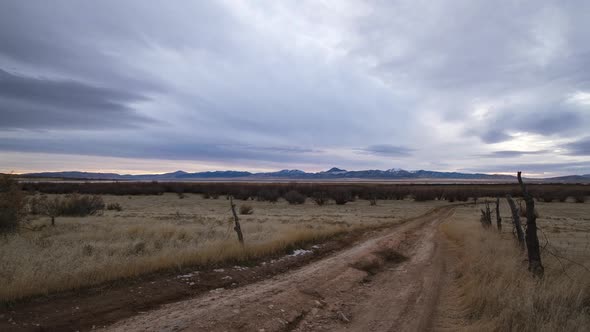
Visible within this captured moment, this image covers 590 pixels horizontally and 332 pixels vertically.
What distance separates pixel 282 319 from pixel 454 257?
8.83 metres

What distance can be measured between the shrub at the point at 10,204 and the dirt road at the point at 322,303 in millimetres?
12756

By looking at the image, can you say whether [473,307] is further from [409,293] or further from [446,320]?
[409,293]

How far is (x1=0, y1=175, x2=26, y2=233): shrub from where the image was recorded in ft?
50.7

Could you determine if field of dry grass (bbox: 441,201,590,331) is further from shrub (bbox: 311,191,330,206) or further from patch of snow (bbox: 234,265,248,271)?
shrub (bbox: 311,191,330,206)

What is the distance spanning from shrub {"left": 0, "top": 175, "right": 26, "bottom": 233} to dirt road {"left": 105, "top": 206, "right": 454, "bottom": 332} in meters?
12.8

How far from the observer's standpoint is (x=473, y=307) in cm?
727

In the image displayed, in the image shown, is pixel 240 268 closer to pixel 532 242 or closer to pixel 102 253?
pixel 102 253

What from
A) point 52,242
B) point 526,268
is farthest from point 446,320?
point 52,242

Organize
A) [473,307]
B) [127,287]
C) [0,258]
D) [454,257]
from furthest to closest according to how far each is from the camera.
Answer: [454,257]
[0,258]
[127,287]
[473,307]

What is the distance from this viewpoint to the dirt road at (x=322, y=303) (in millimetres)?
6469

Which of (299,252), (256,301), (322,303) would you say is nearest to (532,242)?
(322,303)

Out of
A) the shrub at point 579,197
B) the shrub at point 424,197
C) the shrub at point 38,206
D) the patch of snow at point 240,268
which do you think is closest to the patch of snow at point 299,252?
the patch of snow at point 240,268

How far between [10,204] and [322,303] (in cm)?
1532

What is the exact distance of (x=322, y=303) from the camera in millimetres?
7883
